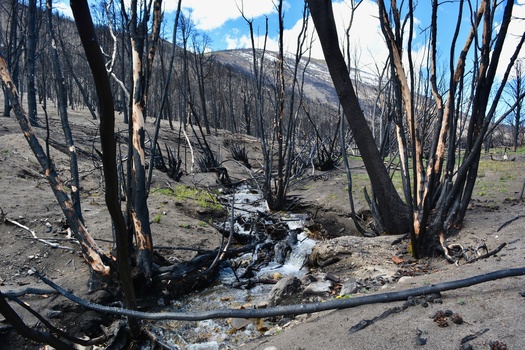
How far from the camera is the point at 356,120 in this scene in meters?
3.80

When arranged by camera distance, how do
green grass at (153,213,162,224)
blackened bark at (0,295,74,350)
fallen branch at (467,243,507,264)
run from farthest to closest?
1. green grass at (153,213,162,224)
2. fallen branch at (467,243,507,264)
3. blackened bark at (0,295,74,350)

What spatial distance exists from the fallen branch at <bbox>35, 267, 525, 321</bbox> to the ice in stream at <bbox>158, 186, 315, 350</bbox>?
1336mm

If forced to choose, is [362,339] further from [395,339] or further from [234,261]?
[234,261]

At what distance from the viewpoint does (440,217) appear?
340 cm

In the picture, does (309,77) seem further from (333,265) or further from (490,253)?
(490,253)

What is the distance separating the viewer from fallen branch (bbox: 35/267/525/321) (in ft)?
5.13

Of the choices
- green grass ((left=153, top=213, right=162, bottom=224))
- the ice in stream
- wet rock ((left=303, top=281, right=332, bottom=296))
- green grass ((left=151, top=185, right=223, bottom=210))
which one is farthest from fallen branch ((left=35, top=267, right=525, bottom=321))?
green grass ((left=151, top=185, right=223, bottom=210))

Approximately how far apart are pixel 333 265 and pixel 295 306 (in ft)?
7.88

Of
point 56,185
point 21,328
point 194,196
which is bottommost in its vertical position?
point 194,196

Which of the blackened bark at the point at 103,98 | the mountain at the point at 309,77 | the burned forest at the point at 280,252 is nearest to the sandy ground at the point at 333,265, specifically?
the burned forest at the point at 280,252

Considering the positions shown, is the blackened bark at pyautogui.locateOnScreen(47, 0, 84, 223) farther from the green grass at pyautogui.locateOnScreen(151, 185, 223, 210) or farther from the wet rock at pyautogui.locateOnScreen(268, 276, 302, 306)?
the green grass at pyautogui.locateOnScreen(151, 185, 223, 210)

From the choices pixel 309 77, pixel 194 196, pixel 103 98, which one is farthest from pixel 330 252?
pixel 309 77

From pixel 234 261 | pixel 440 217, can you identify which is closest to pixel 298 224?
pixel 234 261

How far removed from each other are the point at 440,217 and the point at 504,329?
2026 mm
